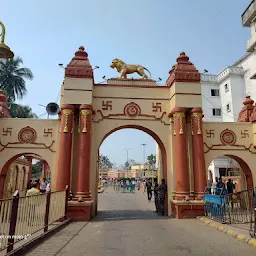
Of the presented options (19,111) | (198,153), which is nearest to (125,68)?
(198,153)

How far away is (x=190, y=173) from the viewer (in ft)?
36.3

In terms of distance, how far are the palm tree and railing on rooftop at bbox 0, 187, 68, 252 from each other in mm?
25651

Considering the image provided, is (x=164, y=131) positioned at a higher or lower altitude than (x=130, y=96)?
lower

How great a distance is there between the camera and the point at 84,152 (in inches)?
410

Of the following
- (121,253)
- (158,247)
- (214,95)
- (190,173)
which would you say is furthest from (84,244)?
(214,95)

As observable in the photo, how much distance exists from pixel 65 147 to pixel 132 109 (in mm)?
3611

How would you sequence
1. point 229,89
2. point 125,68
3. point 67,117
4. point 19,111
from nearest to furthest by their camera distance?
point 67,117 → point 125,68 → point 229,89 → point 19,111

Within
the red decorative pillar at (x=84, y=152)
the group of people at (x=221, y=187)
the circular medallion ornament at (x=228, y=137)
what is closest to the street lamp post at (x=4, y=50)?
the red decorative pillar at (x=84, y=152)

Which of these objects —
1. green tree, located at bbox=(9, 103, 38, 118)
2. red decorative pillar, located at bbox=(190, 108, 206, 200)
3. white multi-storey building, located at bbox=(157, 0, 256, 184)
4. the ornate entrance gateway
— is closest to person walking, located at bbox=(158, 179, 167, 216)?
the ornate entrance gateway

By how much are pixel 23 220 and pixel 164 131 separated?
7.63 meters

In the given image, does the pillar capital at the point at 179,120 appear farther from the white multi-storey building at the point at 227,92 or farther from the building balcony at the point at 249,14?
the white multi-storey building at the point at 227,92

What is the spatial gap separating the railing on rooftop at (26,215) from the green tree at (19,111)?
25792 millimetres

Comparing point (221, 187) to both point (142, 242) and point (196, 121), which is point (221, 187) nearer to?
point (196, 121)

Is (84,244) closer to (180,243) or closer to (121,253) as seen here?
(121,253)
